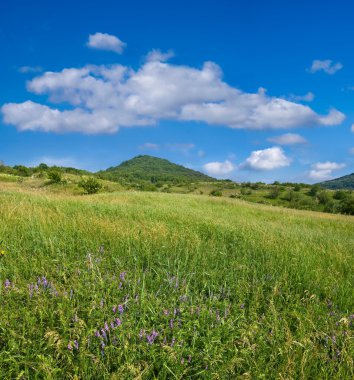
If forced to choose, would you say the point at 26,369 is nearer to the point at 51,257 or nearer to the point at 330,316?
the point at 51,257

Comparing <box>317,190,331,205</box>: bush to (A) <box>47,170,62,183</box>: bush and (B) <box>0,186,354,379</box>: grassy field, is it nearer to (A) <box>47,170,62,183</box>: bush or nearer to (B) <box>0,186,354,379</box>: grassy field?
(A) <box>47,170,62,183</box>: bush

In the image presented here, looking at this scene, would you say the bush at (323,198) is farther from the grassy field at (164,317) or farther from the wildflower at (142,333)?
the wildflower at (142,333)

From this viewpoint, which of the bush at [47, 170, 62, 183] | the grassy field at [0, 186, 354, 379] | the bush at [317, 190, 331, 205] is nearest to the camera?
the grassy field at [0, 186, 354, 379]

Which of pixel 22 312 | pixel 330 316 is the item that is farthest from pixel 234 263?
pixel 22 312

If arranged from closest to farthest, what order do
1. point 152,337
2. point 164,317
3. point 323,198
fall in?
point 152,337
point 164,317
point 323,198

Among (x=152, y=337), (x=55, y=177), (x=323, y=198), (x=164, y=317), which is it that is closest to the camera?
(x=152, y=337)

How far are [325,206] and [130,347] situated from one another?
9528cm

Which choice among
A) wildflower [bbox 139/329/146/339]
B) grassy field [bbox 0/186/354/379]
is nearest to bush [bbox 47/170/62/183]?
grassy field [bbox 0/186/354/379]

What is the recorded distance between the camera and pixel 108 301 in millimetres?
3135

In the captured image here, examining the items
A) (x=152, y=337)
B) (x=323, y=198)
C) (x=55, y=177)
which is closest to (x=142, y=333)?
(x=152, y=337)

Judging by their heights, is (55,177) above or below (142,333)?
above

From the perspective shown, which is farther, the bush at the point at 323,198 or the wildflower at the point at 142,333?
the bush at the point at 323,198

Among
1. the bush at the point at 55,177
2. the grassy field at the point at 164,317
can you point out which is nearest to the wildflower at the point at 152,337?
the grassy field at the point at 164,317

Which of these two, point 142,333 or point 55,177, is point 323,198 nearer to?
point 55,177
